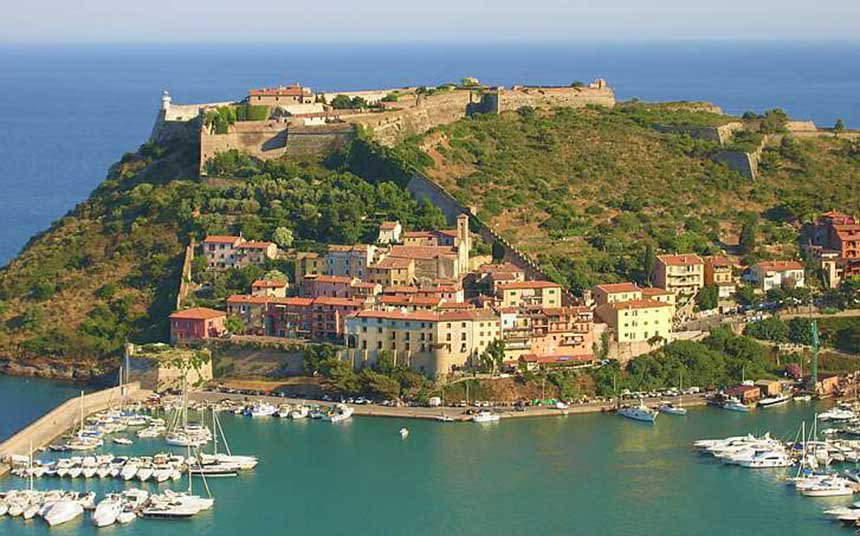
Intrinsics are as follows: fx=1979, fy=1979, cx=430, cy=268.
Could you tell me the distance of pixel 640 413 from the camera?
43.9 meters

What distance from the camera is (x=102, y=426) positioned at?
1684 inches

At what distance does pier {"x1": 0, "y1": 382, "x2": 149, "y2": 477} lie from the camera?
135ft

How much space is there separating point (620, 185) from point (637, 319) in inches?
458

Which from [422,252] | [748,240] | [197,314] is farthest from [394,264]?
[748,240]

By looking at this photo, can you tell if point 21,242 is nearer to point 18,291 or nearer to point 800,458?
point 18,291

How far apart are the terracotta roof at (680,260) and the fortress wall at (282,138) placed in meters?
10.9

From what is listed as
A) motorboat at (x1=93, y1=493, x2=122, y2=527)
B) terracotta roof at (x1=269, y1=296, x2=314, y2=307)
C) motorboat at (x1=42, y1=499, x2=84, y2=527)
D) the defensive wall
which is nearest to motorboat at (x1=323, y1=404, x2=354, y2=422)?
terracotta roof at (x1=269, y1=296, x2=314, y2=307)

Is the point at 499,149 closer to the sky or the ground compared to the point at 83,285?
closer to the sky

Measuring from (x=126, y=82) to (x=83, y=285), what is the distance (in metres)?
106

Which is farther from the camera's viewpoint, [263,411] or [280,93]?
[280,93]

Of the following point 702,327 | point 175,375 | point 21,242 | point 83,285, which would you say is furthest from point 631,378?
point 21,242

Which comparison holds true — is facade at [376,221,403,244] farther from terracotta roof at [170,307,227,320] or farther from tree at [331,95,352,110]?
tree at [331,95,352,110]

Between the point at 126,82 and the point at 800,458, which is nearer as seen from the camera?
the point at 800,458

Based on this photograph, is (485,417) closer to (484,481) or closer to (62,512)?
(484,481)
